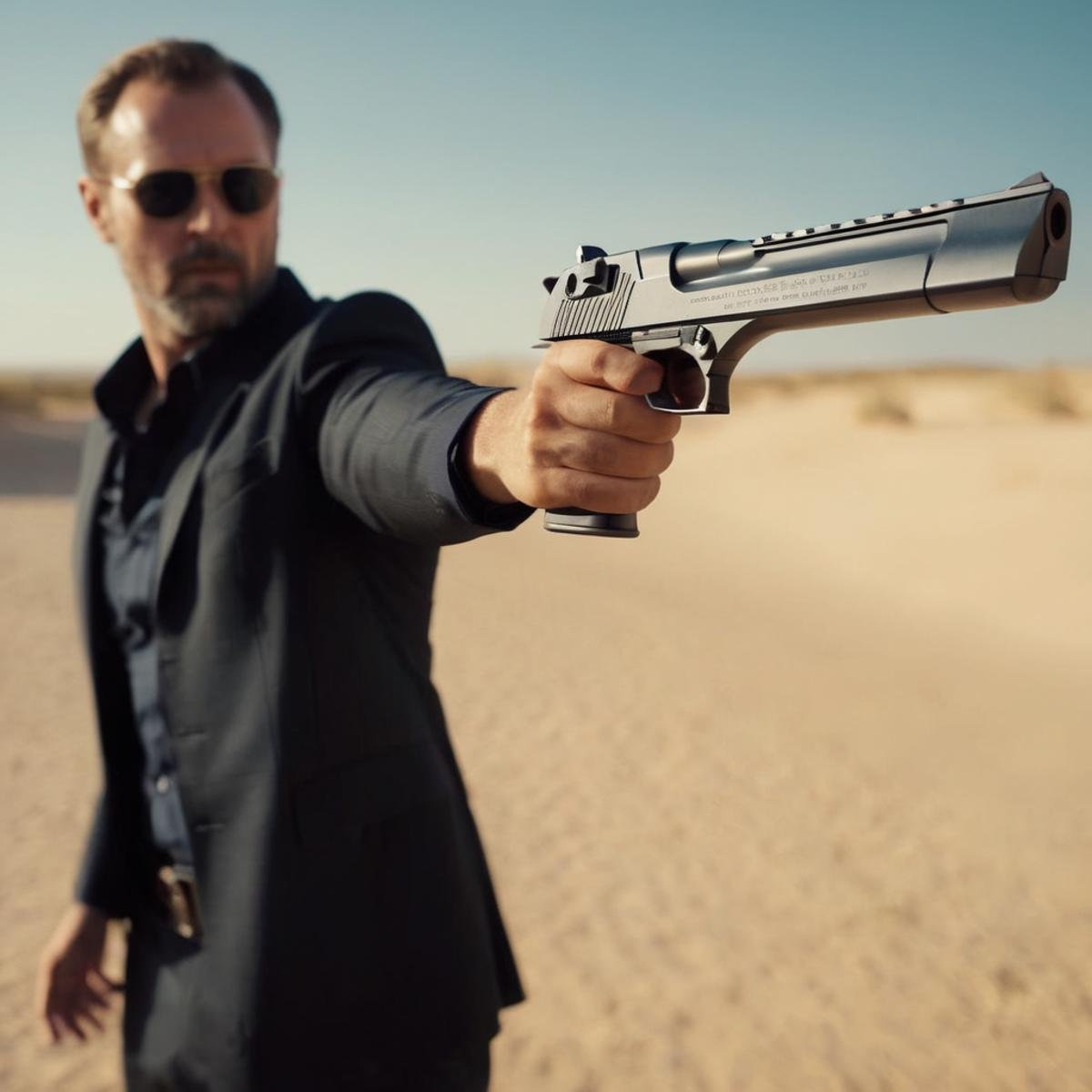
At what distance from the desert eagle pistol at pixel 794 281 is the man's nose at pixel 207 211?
3.12 feet

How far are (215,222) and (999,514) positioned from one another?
16.1 meters

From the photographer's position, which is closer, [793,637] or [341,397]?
[341,397]

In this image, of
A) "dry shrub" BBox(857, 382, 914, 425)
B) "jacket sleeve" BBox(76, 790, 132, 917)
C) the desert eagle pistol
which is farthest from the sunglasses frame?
"dry shrub" BBox(857, 382, 914, 425)

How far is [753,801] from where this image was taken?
7.05m

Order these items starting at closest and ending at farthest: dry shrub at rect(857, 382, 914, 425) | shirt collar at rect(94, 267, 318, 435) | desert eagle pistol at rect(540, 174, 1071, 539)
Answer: desert eagle pistol at rect(540, 174, 1071, 539) → shirt collar at rect(94, 267, 318, 435) → dry shrub at rect(857, 382, 914, 425)

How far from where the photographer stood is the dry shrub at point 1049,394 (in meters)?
24.2

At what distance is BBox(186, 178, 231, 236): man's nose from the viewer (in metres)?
2.14

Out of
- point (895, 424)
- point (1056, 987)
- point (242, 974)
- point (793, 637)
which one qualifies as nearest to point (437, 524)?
point (242, 974)

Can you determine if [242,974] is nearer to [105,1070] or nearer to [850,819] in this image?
[105,1070]

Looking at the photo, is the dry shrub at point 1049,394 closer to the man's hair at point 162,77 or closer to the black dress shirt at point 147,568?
the man's hair at point 162,77

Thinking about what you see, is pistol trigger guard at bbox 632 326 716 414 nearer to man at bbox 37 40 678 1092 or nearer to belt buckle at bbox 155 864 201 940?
man at bbox 37 40 678 1092

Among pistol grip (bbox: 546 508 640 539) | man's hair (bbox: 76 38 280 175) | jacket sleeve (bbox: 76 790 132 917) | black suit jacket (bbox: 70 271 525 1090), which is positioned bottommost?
jacket sleeve (bbox: 76 790 132 917)

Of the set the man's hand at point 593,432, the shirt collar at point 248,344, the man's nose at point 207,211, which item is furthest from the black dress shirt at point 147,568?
the man's hand at point 593,432

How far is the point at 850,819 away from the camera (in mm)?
6785
